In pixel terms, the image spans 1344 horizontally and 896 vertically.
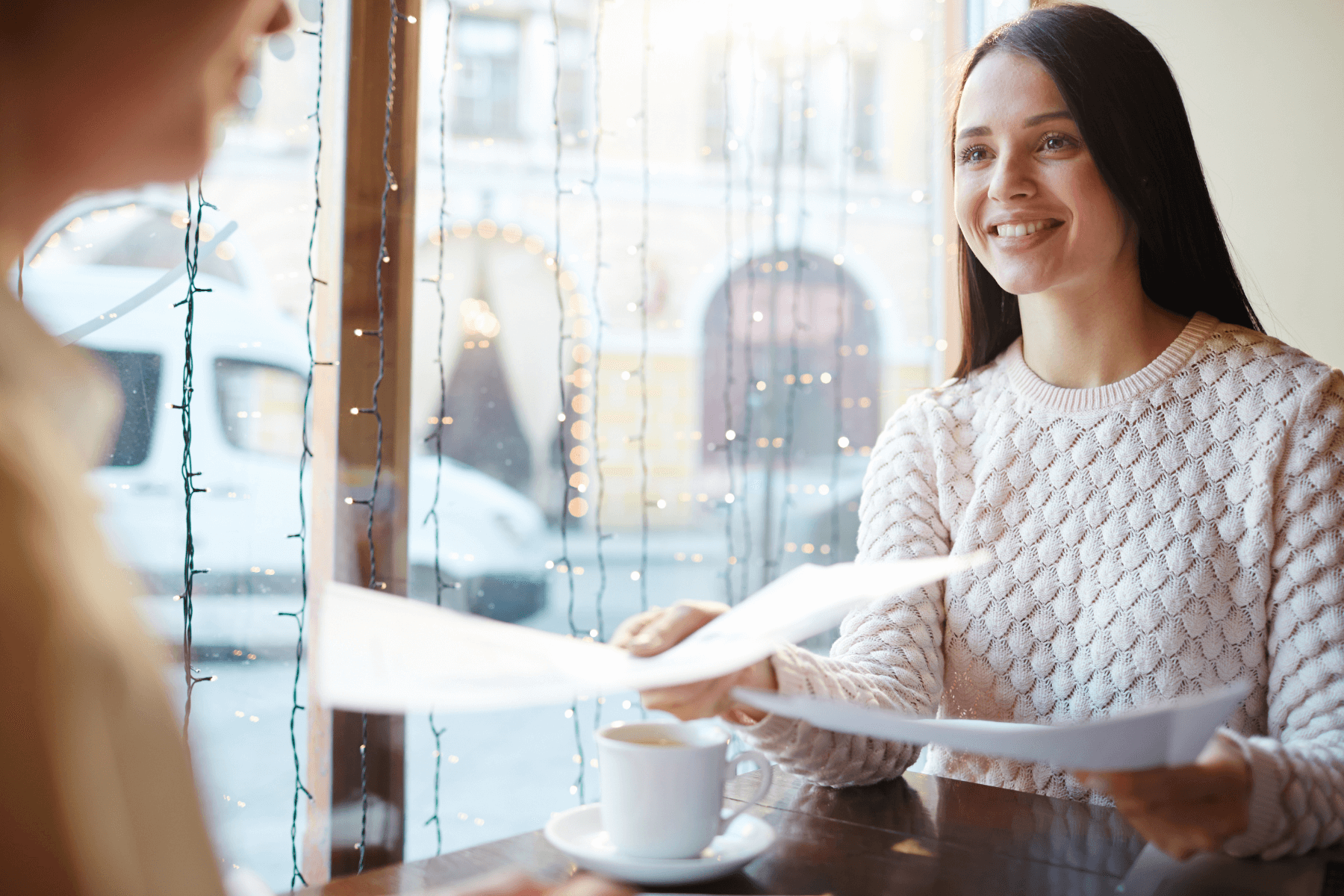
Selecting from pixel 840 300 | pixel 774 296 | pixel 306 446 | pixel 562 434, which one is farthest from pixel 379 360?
pixel 840 300

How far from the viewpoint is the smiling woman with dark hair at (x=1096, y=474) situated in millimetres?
953

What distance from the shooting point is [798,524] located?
210 centimetres

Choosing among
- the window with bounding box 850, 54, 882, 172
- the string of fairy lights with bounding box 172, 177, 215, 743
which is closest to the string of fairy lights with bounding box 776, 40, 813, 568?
the window with bounding box 850, 54, 882, 172

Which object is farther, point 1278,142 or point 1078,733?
point 1278,142

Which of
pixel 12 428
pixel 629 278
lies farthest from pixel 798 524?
pixel 12 428

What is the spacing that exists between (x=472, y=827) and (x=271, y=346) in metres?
0.91

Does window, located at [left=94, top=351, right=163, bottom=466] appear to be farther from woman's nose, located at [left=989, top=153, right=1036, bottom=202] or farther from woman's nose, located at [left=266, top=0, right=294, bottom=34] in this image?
woman's nose, located at [left=989, top=153, right=1036, bottom=202]

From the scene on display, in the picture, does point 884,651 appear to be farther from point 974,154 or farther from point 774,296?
point 774,296

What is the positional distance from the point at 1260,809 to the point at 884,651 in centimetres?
38

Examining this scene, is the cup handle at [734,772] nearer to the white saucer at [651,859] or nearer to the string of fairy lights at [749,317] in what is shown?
the white saucer at [651,859]

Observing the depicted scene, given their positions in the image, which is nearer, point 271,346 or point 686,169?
point 271,346

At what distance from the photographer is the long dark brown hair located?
40.4 inches

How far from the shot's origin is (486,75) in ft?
5.71

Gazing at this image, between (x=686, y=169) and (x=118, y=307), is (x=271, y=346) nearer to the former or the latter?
(x=118, y=307)
